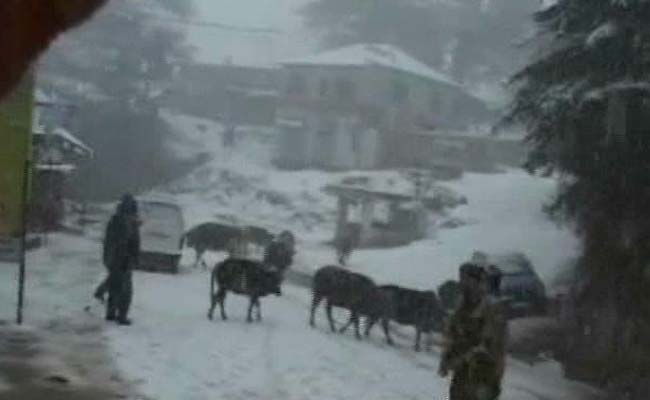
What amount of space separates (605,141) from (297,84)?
119 ft

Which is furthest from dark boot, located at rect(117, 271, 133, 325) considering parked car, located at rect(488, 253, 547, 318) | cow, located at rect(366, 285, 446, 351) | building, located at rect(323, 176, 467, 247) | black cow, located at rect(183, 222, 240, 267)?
building, located at rect(323, 176, 467, 247)

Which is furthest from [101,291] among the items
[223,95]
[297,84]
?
[223,95]

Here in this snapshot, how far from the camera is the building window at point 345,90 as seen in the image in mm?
51938

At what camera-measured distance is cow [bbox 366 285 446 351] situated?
57.4 ft

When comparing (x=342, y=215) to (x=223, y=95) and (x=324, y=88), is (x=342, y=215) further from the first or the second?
(x=223, y=95)

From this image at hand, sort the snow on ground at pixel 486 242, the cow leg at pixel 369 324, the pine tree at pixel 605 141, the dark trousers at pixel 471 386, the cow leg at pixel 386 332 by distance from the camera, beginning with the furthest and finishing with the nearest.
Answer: the snow on ground at pixel 486 242
the pine tree at pixel 605 141
the cow leg at pixel 369 324
the cow leg at pixel 386 332
the dark trousers at pixel 471 386

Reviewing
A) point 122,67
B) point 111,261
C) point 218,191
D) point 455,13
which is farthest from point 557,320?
point 455,13

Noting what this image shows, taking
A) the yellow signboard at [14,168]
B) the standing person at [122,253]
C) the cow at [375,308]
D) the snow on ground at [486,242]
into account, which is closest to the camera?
the yellow signboard at [14,168]

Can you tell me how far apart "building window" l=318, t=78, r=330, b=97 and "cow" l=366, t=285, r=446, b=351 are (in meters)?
35.4

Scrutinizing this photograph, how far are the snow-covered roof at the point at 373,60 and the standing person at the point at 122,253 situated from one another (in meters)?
36.1

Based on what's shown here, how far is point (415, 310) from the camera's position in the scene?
17.5 m

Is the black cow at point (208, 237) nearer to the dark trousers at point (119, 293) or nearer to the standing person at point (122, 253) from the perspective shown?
the dark trousers at point (119, 293)

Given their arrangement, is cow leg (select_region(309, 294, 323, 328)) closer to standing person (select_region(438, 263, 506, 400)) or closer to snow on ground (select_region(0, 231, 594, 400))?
snow on ground (select_region(0, 231, 594, 400))

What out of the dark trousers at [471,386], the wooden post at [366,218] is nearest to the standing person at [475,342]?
the dark trousers at [471,386]
